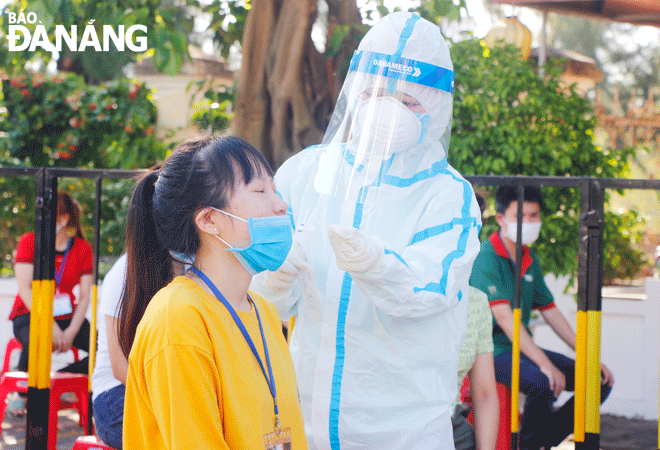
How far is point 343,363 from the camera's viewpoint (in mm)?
1848

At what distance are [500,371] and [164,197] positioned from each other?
2269 mm

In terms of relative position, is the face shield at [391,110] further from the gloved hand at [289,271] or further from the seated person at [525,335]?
the seated person at [525,335]

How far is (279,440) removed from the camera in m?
1.47

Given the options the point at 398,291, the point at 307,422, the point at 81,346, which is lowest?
the point at 81,346

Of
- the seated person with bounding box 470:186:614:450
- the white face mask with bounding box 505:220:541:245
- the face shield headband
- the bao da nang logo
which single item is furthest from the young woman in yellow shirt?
the bao da nang logo

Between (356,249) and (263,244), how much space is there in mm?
211

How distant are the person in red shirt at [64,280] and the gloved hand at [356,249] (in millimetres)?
3064

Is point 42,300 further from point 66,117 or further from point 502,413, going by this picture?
point 66,117

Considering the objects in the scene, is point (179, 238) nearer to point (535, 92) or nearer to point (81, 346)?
point (81, 346)

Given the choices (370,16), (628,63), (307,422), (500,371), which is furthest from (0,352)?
(628,63)

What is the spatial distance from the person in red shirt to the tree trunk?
1.25 meters

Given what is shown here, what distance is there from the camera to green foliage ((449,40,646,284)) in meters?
4.63

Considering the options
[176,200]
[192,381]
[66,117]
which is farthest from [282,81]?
[66,117]

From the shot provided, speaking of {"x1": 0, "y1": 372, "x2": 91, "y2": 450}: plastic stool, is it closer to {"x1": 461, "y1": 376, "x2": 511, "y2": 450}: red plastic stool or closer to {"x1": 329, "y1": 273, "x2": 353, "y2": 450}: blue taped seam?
{"x1": 461, "y1": 376, "x2": 511, "y2": 450}: red plastic stool
